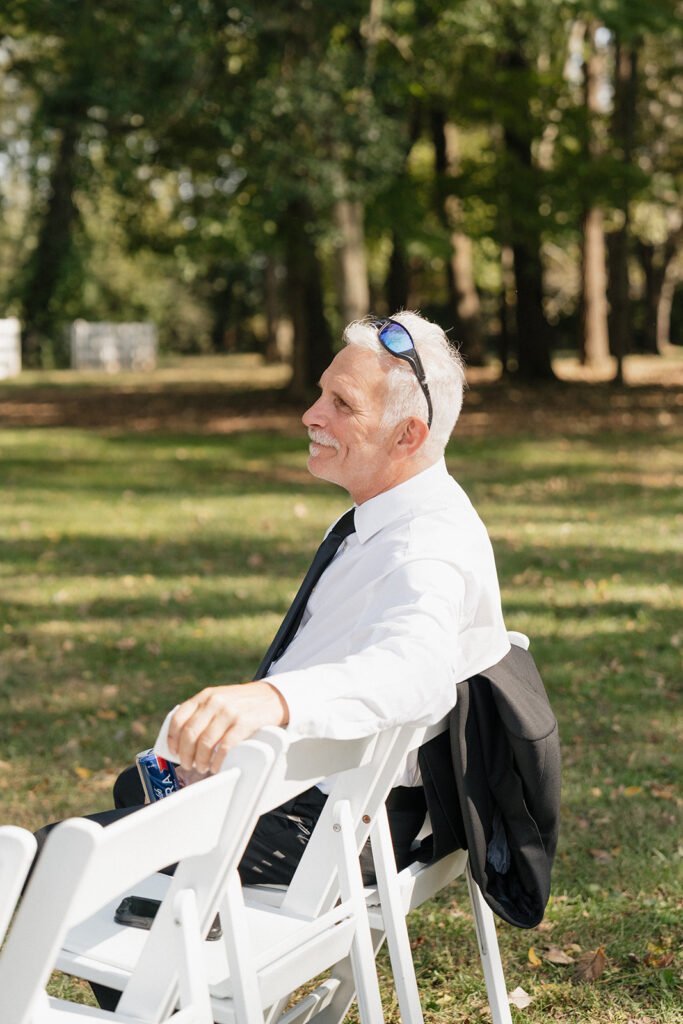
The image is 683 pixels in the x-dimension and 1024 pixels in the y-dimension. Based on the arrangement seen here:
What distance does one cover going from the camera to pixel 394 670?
2.34 m

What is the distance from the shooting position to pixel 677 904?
174 inches

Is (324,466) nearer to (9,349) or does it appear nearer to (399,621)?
(399,621)

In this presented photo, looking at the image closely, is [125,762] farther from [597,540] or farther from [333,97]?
[333,97]

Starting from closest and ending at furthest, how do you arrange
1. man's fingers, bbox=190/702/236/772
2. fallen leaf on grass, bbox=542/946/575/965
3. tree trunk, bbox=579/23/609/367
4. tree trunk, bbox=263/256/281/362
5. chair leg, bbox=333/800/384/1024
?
man's fingers, bbox=190/702/236/772, chair leg, bbox=333/800/384/1024, fallen leaf on grass, bbox=542/946/575/965, tree trunk, bbox=579/23/609/367, tree trunk, bbox=263/256/281/362

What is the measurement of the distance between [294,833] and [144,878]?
35.2 inches

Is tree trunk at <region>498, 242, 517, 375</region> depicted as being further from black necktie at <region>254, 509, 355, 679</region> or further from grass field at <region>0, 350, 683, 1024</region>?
black necktie at <region>254, 509, 355, 679</region>

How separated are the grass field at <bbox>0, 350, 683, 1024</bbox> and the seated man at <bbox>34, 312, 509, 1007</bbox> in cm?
124

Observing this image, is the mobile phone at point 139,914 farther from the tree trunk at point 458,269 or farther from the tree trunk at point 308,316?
the tree trunk at point 458,269

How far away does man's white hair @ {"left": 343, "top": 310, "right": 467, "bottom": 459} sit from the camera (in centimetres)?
290

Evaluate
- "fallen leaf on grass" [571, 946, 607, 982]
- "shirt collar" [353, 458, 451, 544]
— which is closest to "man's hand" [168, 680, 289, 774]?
"shirt collar" [353, 458, 451, 544]

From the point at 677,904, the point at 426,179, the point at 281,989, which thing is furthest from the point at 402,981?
the point at 426,179

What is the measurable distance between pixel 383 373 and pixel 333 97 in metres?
15.3

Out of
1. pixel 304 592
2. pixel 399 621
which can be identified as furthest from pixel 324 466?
pixel 399 621

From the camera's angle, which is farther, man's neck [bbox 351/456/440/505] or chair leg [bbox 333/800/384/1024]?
man's neck [bbox 351/456/440/505]
